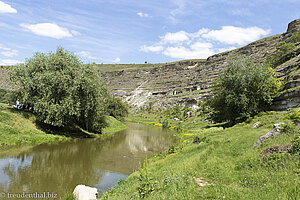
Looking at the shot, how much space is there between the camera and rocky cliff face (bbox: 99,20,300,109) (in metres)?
96.7

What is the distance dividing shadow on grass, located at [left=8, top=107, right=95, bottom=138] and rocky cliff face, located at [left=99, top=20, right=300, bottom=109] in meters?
57.8

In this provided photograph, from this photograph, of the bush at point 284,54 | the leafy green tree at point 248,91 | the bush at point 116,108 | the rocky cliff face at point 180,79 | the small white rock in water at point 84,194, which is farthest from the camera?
the rocky cliff face at point 180,79

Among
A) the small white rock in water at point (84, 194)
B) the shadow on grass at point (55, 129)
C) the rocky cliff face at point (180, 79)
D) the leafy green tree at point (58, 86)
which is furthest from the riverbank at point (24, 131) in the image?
the rocky cliff face at point (180, 79)

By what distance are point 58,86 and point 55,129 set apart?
20.7ft

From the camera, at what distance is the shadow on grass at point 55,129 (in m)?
24.1

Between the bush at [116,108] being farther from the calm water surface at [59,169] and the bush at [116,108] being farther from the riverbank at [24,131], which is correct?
the calm water surface at [59,169]

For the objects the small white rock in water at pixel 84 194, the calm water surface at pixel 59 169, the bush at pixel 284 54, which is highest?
the bush at pixel 284 54

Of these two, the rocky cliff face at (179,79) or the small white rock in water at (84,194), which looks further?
the rocky cliff face at (179,79)

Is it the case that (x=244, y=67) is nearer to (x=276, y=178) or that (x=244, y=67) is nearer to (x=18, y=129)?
(x=276, y=178)

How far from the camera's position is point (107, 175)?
524 inches

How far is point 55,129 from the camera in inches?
1019

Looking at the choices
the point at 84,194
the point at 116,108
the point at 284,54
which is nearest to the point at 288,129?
the point at 84,194

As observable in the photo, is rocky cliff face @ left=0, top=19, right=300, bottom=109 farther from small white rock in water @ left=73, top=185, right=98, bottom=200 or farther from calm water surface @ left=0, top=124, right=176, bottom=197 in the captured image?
small white rock in water @ left=73, top=185, right=98, bottom=200

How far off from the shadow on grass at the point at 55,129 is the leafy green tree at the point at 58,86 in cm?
79
